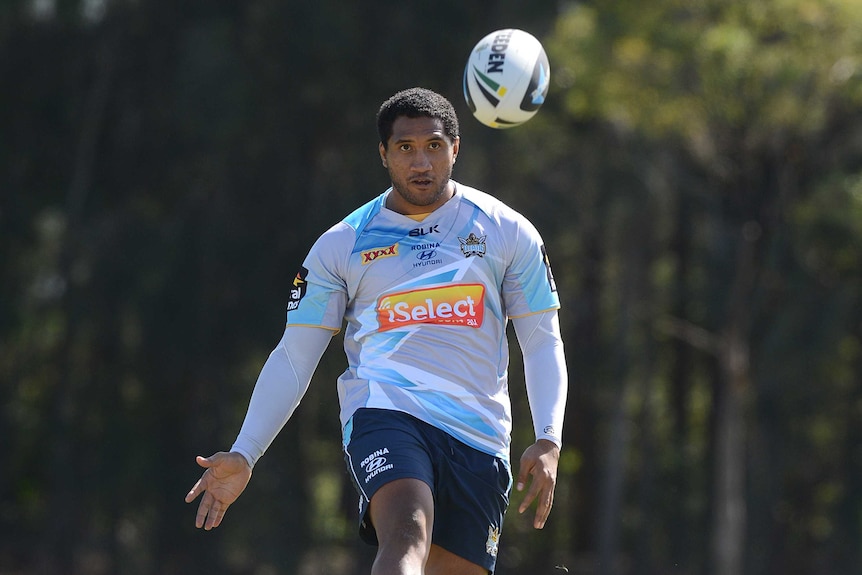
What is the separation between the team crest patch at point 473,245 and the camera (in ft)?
15.4

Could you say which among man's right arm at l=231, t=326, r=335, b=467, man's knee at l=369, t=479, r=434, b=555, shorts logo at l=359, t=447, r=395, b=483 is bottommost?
man's knee at l=369, t=479, r=434, b=555

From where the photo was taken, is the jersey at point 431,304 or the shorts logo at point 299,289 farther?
the shorts logo at point 299,289

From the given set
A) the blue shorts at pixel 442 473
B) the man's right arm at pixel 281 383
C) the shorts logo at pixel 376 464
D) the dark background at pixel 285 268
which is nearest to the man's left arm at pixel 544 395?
the blue shorts at pixel 442 473

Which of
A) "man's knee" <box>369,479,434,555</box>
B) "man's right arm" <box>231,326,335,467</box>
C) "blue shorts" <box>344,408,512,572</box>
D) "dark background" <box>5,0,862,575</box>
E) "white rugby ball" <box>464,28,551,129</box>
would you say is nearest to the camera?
"man's knee" <box>369,479,434,555</box>

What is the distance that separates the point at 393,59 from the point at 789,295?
21.4 ft

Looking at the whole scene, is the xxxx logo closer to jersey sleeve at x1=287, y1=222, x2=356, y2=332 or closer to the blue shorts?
jersey sleeve at x1=287, y1=222, x2=356, y2=332

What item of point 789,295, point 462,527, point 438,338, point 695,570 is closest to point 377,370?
point 438,338

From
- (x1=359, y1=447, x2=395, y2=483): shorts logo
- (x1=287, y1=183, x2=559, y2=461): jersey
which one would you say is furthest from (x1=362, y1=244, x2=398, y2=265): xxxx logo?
(x1=359, y1=447, x2=395, y2=483): shorts logo

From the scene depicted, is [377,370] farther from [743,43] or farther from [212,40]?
[212,40]

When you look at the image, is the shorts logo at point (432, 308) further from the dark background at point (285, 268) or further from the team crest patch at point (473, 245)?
the dark background at point (285, 268)

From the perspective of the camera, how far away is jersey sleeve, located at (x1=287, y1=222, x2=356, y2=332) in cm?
470

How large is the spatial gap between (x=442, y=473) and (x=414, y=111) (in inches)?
49.2

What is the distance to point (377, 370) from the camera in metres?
4.64

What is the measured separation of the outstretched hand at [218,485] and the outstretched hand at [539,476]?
0.90 m
